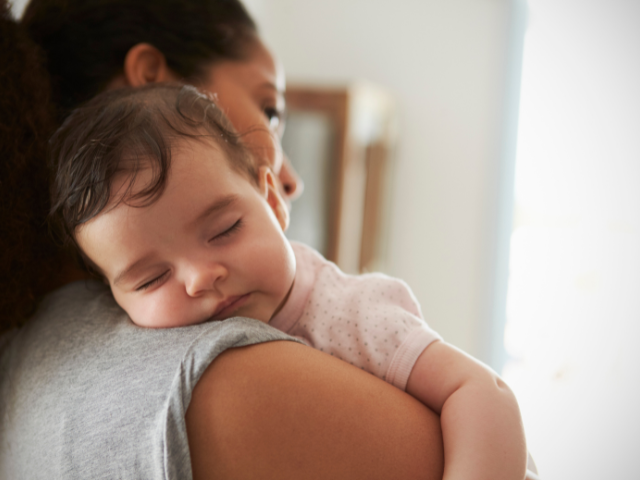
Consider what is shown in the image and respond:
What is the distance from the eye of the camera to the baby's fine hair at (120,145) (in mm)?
636

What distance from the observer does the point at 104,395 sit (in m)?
0.52

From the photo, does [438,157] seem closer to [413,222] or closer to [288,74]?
[413,222]

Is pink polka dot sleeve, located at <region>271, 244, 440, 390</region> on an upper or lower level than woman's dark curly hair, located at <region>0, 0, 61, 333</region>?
lower

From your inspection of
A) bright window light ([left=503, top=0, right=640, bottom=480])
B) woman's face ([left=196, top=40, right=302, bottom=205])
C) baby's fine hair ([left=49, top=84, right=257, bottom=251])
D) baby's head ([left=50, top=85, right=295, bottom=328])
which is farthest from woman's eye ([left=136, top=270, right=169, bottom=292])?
bright window light ([left=503, top=0, right=640, bottom=480])

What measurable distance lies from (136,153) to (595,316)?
75.9 inches

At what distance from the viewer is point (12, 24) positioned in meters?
0.78

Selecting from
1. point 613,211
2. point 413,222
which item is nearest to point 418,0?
point 413,222

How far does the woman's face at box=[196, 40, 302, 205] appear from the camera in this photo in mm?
961

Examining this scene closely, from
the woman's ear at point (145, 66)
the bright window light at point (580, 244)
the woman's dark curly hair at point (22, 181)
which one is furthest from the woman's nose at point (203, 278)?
the bright window light at point (580, 244)

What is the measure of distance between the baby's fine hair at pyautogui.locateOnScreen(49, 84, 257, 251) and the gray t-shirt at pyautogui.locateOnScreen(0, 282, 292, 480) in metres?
0.17

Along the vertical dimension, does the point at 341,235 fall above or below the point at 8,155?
below

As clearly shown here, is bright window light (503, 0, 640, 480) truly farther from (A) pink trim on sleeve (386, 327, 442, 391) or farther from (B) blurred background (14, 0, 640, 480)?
(A) pink trim on sleeve (386, 327, 442, 391)

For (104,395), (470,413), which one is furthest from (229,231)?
(470,413)

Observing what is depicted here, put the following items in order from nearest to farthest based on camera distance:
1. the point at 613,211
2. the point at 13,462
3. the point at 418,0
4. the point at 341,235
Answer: the point at 13,462 < the point at 613,211 < the point at 341,235 < the point at 418,0
